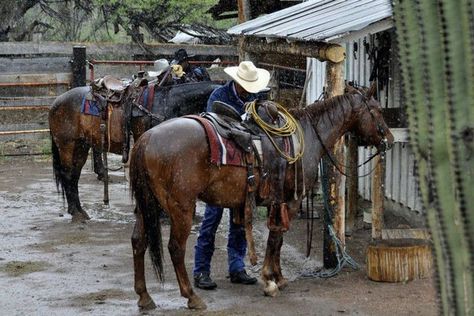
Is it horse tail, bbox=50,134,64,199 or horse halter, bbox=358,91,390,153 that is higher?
horse halter, bbox=358,91,390,153

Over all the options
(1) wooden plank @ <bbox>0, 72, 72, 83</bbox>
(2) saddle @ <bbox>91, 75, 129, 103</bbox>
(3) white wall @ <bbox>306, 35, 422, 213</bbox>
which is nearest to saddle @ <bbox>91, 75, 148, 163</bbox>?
(2) saddle @ <bbox>91, 75, 129, 103</bbox>

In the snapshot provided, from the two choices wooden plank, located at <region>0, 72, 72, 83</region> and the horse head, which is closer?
the horse head

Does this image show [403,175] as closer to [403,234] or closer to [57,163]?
[403,234]

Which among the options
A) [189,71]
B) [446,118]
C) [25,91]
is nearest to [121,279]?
[189,71]

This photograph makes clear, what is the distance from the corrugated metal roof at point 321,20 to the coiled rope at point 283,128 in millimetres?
841

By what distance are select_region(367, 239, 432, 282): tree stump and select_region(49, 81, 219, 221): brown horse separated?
351cm

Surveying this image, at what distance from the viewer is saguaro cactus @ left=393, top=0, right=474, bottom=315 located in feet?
8.04

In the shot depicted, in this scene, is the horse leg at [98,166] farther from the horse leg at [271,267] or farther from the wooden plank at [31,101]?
the horse leg at [271,267]

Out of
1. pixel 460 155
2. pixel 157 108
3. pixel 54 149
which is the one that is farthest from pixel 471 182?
pixel 54 149

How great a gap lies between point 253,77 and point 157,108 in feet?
9.64

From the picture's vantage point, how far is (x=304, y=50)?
849cm

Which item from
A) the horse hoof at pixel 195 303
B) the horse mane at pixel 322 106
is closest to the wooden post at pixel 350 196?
the horse mane at pixel 322 106

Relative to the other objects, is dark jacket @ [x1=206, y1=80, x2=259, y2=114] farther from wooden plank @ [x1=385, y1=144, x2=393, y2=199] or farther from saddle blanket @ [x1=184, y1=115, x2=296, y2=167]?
wooden plank @ [x1=385, y1=144, x2=393, y2=199]

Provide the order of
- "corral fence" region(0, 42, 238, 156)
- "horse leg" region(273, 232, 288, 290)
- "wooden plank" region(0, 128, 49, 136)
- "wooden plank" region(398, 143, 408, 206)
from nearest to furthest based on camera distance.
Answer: "horse leg" region(273, 232, 288, 290)
"wooden plank" region(398, 143, 408, 206)
"wooden plank" region(0, 128, 49, 136)
"corral fence" region(0, 42, 238, 156)
